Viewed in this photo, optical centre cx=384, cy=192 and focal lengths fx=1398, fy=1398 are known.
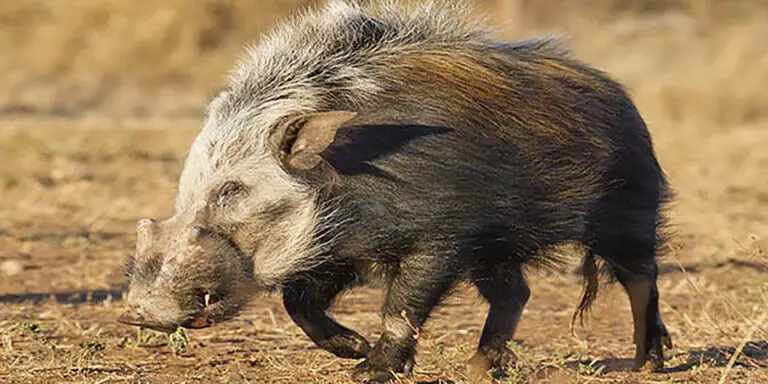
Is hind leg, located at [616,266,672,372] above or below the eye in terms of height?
below

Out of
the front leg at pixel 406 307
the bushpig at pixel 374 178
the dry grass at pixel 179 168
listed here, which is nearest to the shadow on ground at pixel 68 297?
the dry grass at pixel 179 168

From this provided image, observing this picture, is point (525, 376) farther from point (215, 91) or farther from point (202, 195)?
point (215, 91)

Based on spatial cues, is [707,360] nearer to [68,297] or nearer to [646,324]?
[646,324]

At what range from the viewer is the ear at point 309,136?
4.83 metres

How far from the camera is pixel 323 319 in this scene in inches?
211

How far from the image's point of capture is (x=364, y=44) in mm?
5320

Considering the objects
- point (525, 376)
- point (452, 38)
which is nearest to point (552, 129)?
point (452, 38)

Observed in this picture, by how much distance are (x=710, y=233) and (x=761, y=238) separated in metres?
0.36

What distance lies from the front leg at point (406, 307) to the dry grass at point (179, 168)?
139mm

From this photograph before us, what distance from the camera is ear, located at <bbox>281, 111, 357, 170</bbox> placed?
15.9ft

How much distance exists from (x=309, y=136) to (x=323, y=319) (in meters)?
0.84

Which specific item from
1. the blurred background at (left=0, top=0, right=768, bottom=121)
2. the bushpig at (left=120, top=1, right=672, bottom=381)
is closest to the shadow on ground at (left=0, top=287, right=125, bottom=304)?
the bushpig at (left=120, top=1, right=672, bottom=381)

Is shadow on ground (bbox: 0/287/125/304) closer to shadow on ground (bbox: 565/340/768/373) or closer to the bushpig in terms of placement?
the bushpig

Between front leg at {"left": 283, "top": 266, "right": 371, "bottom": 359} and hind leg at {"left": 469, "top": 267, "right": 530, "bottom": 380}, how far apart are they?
504 mm
